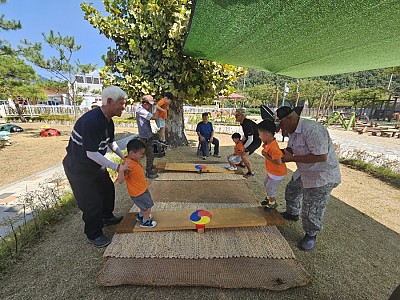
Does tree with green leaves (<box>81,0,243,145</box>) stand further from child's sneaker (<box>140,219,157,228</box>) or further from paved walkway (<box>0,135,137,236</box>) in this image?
child's sneaker (<box>140,219,157,228</box>)

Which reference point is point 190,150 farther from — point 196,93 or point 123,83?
point 123,83

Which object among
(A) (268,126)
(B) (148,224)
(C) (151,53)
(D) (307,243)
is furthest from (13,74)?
(D) (307,243)

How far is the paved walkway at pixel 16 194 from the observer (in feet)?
9.87

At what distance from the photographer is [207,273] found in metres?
2.00

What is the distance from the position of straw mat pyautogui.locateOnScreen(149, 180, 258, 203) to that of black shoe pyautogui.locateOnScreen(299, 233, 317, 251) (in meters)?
1.13

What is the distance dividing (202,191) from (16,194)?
12.3ft

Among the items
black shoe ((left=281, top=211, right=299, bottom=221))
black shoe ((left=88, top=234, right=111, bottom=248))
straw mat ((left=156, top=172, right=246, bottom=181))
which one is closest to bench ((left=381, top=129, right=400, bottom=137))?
straw mat ((left=156, top=172, right=246, bottom=181))

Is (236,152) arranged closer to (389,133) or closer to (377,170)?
(377,170)

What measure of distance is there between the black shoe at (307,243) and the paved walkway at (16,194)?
12.4 feet

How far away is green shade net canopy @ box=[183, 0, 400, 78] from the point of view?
194 centimetres

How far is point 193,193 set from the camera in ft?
12.8

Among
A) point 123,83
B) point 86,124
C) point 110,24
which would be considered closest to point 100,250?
point 86,124

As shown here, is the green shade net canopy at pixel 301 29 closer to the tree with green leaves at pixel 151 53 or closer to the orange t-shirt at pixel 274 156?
the orange t-shirt at pixel 274 156

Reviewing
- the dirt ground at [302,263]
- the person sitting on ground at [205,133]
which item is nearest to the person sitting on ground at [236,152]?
the person sitting on ground at [205,133]
